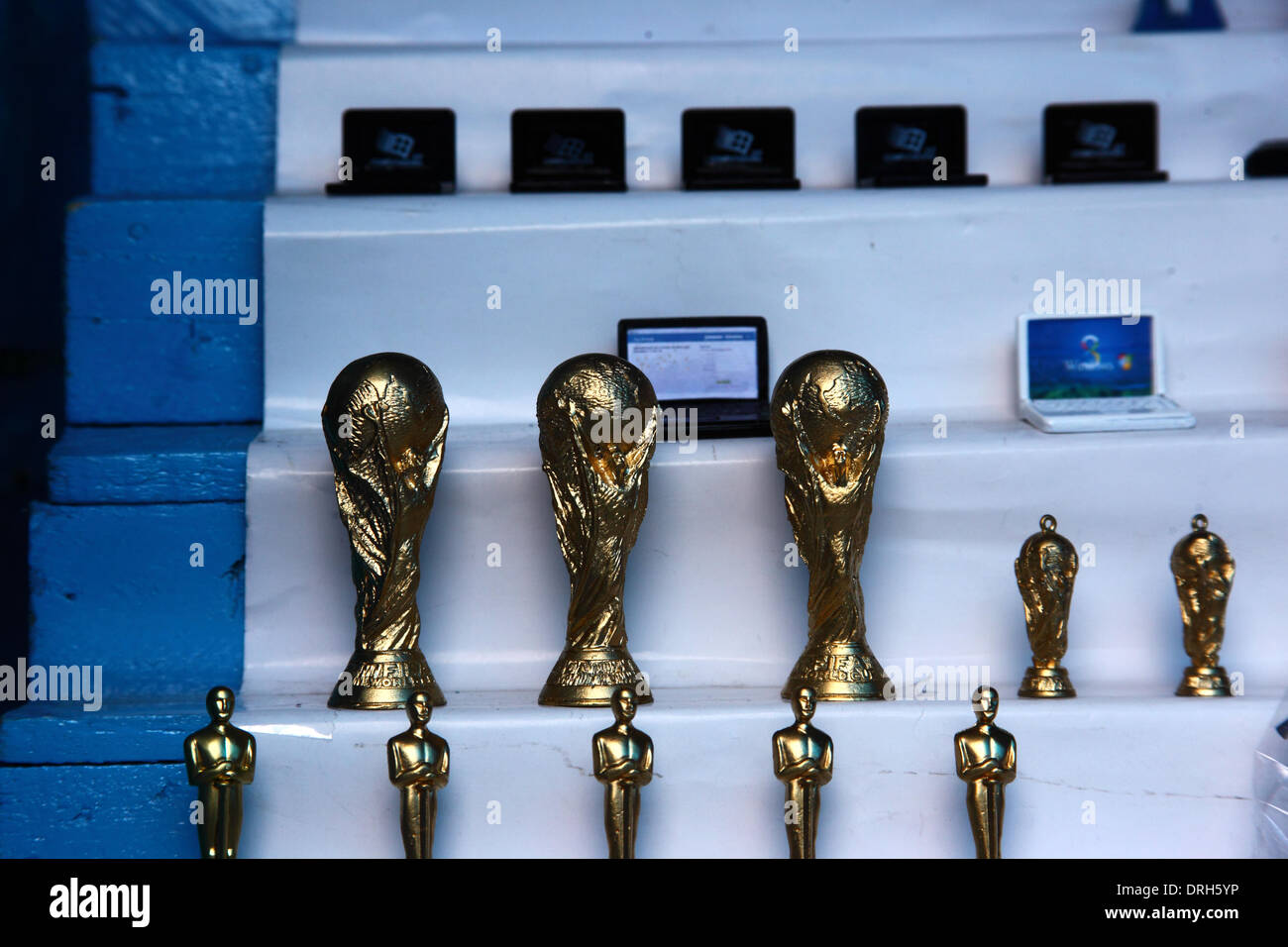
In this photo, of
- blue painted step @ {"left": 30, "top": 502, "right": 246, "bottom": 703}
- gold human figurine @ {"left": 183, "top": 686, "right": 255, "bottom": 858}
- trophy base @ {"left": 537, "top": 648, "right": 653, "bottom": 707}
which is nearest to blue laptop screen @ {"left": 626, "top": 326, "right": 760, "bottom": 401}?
trophy base @ {"left": 537, "top": 648, "right": 653, "bottom": 707}

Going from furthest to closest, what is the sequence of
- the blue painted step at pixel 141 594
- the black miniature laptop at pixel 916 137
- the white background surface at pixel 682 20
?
the white background surface at pixel 682 20
the black miniature laptop at pixel 916 137
the blue painted step at pixel 141 594

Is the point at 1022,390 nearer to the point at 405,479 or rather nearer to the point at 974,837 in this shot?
the point at 974,837

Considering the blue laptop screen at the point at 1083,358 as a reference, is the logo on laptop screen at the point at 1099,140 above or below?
above

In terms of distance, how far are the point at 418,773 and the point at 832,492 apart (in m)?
0.41

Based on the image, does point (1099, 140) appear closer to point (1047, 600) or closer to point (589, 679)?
point (1047, 600)

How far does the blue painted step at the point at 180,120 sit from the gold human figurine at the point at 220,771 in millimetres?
743

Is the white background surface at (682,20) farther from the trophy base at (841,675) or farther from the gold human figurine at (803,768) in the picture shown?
the gold human figurine at (803,768)

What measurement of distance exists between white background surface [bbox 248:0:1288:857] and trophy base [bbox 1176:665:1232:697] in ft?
Result: 0.11

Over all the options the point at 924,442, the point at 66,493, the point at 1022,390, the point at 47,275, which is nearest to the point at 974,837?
the point at 924,442

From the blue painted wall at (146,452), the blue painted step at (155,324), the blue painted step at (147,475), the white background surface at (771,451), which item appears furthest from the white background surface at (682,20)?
the blue painted step at (147,475)

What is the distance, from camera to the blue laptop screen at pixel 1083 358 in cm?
142

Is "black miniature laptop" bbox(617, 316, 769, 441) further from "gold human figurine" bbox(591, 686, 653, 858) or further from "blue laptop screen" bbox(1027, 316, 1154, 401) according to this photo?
"gold human figurine" bbox(591, 686, 653, 858)
